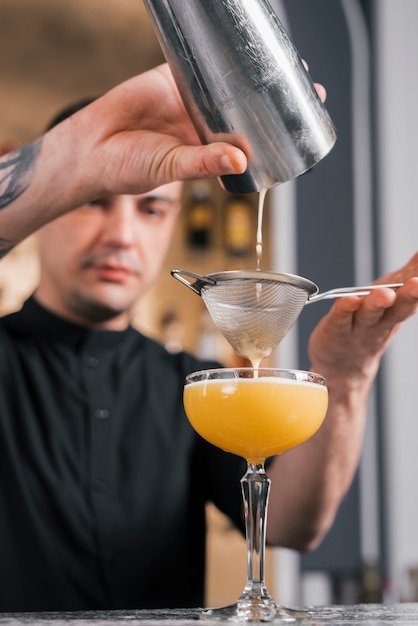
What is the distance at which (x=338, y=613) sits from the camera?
3.59 ft

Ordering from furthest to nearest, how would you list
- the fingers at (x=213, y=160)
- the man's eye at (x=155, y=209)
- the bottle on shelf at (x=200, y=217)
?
the bottle on shelf at (x=200, y=217) < the man's eye at (x=155, y=209) < the fingers at (x=213, y=160)

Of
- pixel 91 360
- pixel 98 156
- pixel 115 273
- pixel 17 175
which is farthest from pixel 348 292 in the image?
pixel 91 360

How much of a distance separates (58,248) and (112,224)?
0.17m

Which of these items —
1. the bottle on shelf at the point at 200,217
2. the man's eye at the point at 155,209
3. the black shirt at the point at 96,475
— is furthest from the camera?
the bottle on shelf at the point at 200,217

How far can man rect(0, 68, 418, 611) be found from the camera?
1.53 meters

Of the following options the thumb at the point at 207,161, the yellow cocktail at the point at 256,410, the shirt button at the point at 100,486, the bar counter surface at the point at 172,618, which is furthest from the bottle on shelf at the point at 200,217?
the bar counter surface at the point at 172,618

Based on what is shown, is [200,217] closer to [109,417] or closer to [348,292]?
[109,417]

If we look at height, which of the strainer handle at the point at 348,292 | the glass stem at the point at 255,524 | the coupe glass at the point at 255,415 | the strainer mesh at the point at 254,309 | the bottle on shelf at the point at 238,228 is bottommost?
the glass stem at the point at 255,524

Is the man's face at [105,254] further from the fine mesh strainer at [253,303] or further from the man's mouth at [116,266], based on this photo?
the fine mesh strainer at [253,303]

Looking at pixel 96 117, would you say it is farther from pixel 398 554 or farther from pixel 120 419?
pixel 398 554

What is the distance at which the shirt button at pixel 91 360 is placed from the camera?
2.32 meters

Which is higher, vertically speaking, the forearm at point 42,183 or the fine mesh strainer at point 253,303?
the forearm at point 42,183

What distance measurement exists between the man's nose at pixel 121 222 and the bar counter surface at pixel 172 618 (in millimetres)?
1284

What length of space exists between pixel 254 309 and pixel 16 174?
570 mm
